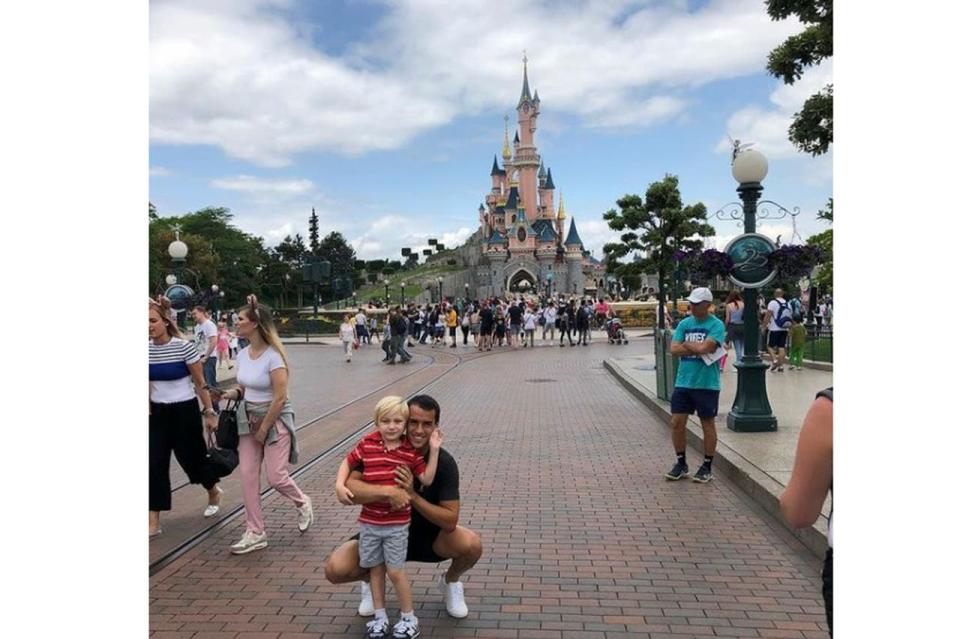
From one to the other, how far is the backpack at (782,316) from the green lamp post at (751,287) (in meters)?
6.94

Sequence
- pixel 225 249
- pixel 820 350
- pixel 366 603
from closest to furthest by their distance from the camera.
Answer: pixel 366 603 → pixel 820 350 → pixel 225 249

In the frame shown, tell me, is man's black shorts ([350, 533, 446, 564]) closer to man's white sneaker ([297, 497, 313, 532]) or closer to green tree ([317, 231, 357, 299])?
man's white sneaker ([297, 497, 313, 532])

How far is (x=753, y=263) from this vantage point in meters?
8.69

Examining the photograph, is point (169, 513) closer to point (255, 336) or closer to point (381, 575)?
point (255, 336)

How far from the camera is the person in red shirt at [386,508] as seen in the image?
152 inches

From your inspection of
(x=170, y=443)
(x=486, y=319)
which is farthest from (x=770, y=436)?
(x=486, y=319)

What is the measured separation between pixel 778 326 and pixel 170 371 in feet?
43.0

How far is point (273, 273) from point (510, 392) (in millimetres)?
85358

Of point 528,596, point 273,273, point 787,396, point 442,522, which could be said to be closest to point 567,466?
point 528,596

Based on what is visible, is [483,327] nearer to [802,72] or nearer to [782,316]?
[782,316]

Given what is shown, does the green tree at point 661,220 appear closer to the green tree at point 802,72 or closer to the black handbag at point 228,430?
the green tree at point 802,72

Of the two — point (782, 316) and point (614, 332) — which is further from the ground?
point (782, 316)

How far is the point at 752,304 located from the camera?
904 centimetres
